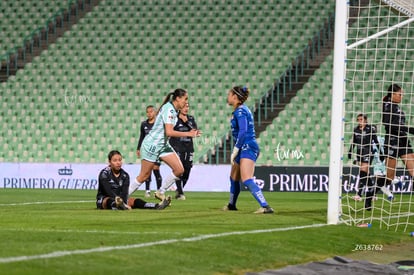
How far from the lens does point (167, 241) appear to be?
9344mm

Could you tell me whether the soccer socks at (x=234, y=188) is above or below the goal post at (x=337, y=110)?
below

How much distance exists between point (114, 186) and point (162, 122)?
1.53 metres

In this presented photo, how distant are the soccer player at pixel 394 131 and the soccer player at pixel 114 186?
3819mm

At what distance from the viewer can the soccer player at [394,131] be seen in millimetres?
15078

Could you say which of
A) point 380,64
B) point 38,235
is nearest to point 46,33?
point 380,64

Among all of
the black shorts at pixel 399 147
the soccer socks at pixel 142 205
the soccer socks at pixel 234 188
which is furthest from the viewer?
the black shorts at pixel 399 147

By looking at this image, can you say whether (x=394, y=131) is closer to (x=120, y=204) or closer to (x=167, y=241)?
(x=120, y=204)

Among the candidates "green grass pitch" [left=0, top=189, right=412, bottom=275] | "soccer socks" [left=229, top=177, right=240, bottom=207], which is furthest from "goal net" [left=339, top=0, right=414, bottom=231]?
"soccer socks" [left=229, top=177, right=240, bottom=207]

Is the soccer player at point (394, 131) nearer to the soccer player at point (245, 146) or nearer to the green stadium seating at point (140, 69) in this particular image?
the soccer player at point (245, 146)

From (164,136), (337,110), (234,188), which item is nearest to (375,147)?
(234,188)

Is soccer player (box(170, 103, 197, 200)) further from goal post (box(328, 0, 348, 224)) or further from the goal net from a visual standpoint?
goal post (box(328, 0, 348, 224))

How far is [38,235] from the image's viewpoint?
9.72 metres

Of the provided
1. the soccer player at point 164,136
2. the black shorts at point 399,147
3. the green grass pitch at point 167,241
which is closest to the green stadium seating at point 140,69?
the black shorts at point 399,147

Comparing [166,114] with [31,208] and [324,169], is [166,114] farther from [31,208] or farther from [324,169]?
[324,169]
